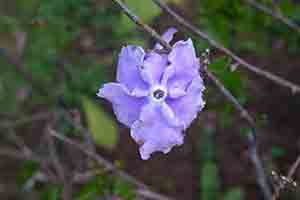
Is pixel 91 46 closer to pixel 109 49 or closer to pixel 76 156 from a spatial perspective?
pixel 109 49

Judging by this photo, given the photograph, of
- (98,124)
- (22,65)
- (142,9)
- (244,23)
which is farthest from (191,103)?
(22,65)

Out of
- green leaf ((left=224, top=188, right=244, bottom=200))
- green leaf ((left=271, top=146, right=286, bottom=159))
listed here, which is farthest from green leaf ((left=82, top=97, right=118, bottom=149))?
green leaf ((left=271, top=146, right=286, bottom=159))

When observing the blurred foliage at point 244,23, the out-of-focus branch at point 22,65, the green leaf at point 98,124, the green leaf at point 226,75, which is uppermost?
the green leaf at point 226,75

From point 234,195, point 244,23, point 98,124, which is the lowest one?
point 234,195

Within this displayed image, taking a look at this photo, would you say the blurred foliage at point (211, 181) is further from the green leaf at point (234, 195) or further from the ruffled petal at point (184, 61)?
the ruffled petal at point (184, 61)

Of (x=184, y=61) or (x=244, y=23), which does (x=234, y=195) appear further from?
(x=184, y=61)

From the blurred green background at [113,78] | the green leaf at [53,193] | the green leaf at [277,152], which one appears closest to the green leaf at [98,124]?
the blurred green background at [113,78]
